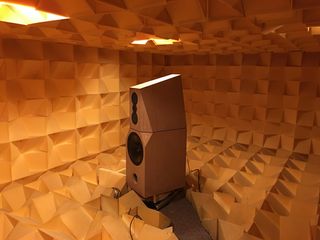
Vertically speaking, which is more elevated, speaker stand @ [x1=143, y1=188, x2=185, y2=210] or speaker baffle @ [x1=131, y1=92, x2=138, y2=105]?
speaker baffle @ [x1=131, y1=92, x2=138, y2=105]

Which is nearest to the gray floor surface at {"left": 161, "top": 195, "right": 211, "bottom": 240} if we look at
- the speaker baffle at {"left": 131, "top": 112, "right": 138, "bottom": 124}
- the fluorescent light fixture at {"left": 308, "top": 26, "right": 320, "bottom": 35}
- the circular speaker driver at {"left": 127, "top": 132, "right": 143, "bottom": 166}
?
the circular speaker driver at {"left": 127, "top": 132, "right": 143, "bottom": 166}

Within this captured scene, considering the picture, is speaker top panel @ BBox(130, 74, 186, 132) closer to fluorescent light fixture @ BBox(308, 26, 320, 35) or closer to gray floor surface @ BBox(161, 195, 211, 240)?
gray floor surface @ BBox(161, 195, 211, 240)

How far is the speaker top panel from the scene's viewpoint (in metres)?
2.17

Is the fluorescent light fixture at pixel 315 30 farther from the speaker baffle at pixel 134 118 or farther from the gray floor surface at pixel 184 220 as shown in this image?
the gray floor surface at pixel 184 220

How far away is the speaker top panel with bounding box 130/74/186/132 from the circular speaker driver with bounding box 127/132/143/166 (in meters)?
0.08

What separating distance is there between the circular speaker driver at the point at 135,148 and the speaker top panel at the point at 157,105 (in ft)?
0.27

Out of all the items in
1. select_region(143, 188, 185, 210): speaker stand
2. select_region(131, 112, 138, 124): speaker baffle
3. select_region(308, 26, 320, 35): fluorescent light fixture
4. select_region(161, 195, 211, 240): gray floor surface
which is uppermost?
select_region(308, 26, 320, 35): fluorescent light fixture

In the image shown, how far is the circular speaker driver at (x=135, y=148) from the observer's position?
2256 mm

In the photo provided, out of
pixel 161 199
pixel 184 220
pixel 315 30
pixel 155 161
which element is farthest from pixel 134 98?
pixel 315 30

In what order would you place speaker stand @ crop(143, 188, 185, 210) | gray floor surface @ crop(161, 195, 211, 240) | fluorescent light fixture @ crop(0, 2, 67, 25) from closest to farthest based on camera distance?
fluorescent light fixture @ crop(0, 2, 67, 25)
gray floor surface @ crop(161, 195, 211, 240)
speaker stand @ crop(143, 188, 185, 210)

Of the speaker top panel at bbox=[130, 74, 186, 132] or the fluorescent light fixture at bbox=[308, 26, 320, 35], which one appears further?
the speaker top panel at bbox=[130, 74, 186, 132]

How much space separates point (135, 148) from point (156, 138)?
22 cm

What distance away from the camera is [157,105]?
87.1 inches

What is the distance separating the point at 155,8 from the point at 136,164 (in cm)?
131
